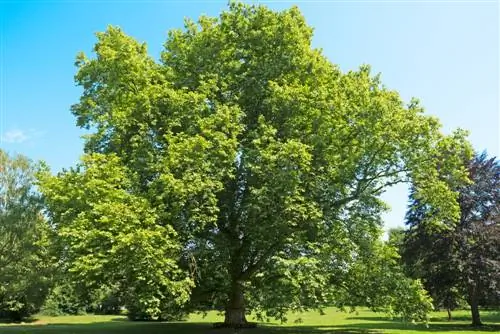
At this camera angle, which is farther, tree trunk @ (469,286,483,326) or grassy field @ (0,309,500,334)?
tree trunk @ (469,286,483,326)

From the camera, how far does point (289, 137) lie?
2431cm

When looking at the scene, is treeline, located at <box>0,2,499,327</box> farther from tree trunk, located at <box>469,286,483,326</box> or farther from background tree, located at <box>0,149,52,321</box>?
tree trunk, located at <box>469,286,483,326</box>

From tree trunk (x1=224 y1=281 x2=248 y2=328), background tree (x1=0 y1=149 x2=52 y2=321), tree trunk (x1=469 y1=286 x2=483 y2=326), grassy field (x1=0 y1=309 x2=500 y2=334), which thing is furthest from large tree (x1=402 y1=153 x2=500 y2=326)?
background tree (x1=0 y1=149 x2=52 y2=321)

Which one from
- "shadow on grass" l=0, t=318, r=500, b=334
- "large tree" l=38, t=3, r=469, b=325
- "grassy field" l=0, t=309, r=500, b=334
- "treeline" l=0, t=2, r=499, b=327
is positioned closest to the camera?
"treeline" l=0, t=2, r=499, b=327

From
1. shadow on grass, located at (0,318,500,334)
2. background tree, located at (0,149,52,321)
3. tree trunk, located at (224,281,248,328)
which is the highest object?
background tree, located at (0,149,52,321)

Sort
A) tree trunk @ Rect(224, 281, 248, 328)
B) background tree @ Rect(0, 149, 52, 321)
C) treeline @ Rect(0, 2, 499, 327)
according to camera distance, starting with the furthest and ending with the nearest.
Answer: background tree @ Rect(0, 149, 52, 321) → tree trunk @ Rect(224, 281, 248, 328) → treeline @ Rect(0, 2, 499, 327)

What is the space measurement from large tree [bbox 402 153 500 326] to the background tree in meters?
30.2

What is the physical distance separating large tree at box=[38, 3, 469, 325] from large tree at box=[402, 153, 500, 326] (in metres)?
13.5

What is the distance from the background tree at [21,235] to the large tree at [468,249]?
30.2 meters

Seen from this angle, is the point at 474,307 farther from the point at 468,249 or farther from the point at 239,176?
the point at 239,176

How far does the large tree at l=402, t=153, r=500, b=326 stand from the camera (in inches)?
1439

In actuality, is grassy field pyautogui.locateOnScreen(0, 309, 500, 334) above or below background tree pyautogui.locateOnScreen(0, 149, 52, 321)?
below

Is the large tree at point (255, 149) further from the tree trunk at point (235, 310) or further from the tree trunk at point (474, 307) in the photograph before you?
the tree trunk at point (474, 307)

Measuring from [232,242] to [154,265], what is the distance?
6618 mm
